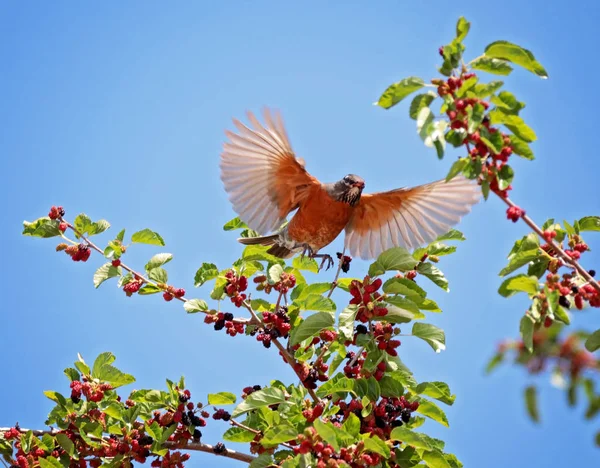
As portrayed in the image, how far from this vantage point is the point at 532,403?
5.68 feet

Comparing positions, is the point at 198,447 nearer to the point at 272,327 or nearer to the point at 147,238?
the point at 272,327

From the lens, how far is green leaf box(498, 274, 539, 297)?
9.61ft

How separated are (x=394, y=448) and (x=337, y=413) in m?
0.35

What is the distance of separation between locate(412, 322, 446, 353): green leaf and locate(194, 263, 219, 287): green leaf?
115cm

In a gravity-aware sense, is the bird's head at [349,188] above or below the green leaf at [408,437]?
above

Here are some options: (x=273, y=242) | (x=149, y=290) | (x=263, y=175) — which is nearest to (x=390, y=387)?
(x=149, y=290)

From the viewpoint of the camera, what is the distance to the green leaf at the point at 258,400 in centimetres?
358

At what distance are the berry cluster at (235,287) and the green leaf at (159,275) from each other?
→ 39 cm

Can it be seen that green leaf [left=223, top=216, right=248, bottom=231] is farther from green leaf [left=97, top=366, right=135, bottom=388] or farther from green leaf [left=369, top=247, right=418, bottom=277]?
green leaf [left=369, top=247, right=418, bottom=277]

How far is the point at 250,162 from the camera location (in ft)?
17.4

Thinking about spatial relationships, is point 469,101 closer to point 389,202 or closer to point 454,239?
point 454,239

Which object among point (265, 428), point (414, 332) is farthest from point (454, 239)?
point (265, 428)

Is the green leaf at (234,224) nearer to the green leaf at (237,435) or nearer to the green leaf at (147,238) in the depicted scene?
the green leaf at (147,238)

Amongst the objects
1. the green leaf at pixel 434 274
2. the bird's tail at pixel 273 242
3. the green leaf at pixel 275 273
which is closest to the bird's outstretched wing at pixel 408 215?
the bird's tail at pixel 273 242
